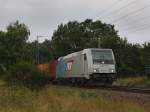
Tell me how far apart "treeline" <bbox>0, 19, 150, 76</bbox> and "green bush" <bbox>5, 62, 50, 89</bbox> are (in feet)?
16.4

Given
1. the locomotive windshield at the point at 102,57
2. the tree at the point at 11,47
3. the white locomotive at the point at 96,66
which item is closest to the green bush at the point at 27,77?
the white locomotive at the point at 96,66

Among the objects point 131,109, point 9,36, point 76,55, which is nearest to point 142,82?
point 76,55

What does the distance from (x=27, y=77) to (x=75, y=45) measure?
70.8 m

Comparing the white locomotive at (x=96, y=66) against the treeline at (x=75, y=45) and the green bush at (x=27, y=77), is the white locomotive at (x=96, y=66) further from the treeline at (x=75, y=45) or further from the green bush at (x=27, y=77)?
the green bush at (x=27, y=77)

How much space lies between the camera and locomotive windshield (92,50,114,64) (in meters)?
34.2

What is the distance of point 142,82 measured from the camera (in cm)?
4094

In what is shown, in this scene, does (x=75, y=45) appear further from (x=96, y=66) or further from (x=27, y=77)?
(x=27, y=77)

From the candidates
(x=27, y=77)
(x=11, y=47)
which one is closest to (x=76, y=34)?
(x=11, y=47)

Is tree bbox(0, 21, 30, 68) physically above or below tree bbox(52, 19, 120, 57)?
below

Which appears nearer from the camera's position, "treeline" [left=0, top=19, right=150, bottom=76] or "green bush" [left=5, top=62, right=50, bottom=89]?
"green bush" [left=5, top=62, right=50, bottom=89]

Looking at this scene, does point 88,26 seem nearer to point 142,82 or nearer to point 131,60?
point 131,60

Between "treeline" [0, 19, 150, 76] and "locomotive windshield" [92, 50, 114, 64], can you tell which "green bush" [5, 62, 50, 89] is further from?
"locomotive windshield" [92, 50, 114, 64]

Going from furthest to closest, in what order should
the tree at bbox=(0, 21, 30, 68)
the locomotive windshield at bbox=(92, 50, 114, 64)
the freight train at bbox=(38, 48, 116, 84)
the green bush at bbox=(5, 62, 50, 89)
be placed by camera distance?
the tree at bbox=(0, 21, 30, 68) < the locomotive windshield at bbox=(92, 50, 114, 64) < the freight train at bbox=(38, 48, 116, 84) < the green bush at bbox=(5, 62, 50, 89)

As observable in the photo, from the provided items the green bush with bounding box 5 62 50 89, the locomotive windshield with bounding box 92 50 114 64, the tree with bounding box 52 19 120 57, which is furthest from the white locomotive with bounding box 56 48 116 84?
the tree with bounding box 52 19 120 57
